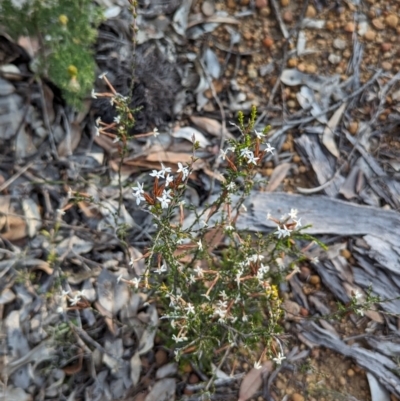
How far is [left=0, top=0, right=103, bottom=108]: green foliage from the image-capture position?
2.31m

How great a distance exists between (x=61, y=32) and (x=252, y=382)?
1.81m

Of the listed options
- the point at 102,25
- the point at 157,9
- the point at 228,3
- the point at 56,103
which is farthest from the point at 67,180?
the point at 228,3

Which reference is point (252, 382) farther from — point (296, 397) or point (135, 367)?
point (135, 367)

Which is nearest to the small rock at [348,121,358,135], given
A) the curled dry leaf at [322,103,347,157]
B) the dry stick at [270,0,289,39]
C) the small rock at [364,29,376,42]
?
the curled dry leaf at [322,103,347,157]

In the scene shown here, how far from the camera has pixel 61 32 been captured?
2.32 metres

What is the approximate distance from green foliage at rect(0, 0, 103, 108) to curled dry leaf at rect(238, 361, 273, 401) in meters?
1.52

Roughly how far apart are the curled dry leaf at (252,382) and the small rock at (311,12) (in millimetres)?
1825

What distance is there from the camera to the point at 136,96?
2598 millimetres

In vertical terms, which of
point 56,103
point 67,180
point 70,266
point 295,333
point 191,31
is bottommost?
point 295,333

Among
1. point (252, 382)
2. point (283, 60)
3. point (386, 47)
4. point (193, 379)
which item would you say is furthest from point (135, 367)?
point (386, 47)

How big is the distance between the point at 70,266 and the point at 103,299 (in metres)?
0.22

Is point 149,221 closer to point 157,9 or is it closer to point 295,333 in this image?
point 295,333

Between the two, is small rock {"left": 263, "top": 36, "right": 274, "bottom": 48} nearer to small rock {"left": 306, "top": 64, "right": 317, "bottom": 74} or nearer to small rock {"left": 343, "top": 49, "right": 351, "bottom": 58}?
small rock {"left": 306, "top": 64, "right": 317, "bottom": 74}

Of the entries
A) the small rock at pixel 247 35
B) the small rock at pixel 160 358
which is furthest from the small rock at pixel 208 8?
the small rock at pixel 160 358
